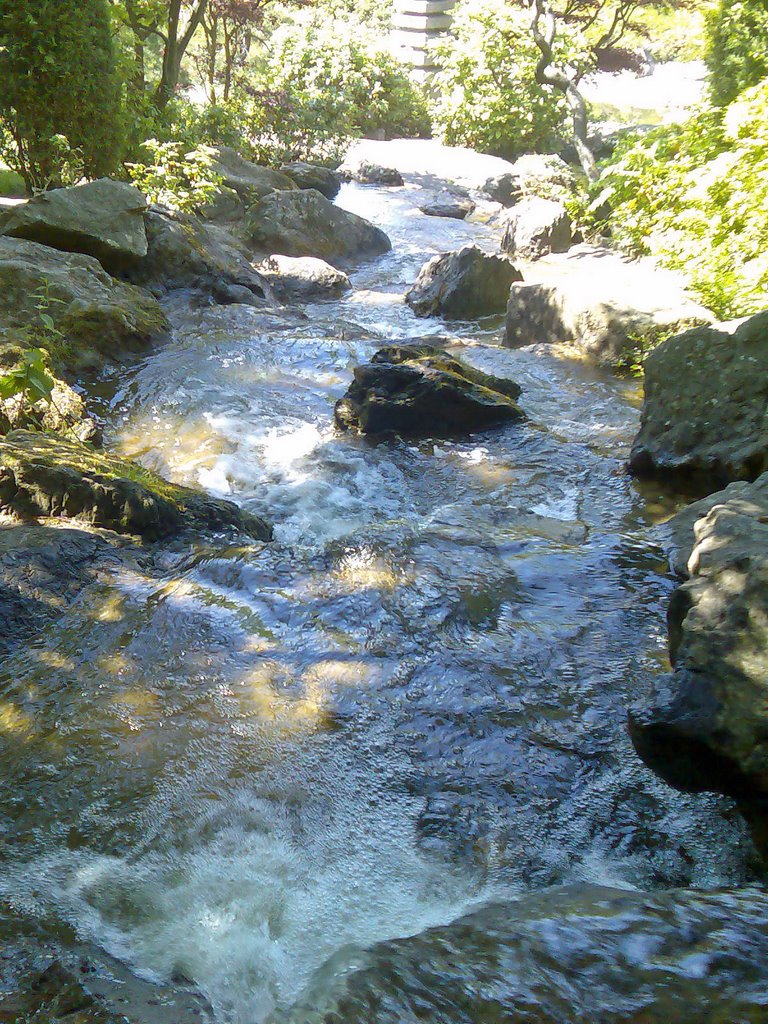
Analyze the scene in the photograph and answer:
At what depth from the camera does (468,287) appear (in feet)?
30.7

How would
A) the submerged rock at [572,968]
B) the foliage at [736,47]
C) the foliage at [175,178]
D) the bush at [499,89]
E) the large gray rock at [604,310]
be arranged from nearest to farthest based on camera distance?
the submerged rock at [572,968], the large gray rock at [604,310], the foliage at [736,47], the foliage at [175,178], the bush at [499,89]

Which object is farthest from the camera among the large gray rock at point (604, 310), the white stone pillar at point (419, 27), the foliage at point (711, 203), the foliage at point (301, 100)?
the white stone pillar at point (419, 27)

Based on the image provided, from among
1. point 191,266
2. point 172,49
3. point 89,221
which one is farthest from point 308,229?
point 172,49

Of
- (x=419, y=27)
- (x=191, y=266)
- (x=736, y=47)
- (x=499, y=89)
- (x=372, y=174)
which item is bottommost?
(x=191, y=266)

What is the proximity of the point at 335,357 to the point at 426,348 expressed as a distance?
1.17 meters

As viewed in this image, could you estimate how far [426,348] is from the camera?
7.00m

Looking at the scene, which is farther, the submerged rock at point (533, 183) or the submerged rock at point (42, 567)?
the submerged rock at point (533, 183)

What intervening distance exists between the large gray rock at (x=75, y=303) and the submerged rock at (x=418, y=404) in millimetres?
2427

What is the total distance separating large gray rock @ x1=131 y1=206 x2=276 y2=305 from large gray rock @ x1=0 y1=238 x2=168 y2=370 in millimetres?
1041

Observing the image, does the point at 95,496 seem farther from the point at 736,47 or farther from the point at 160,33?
the point at 160,33

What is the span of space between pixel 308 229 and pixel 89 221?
4.75m

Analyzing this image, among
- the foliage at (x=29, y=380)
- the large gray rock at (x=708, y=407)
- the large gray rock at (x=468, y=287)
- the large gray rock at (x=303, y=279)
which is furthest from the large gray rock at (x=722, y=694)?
the large gray rock at (x=303, y=279)

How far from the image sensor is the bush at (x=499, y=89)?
1903 centimetres

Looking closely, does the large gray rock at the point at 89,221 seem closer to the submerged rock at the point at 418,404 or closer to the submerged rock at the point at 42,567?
the submerged rock at the point at 418,404
